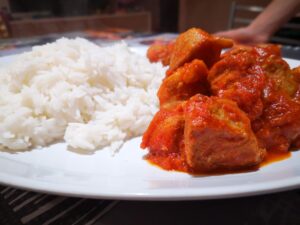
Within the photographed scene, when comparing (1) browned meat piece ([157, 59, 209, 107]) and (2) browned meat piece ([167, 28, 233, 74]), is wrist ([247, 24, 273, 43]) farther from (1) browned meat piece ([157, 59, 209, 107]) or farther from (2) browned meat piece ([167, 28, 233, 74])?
(1) browned meat piece ([157, 59, 209, 107])

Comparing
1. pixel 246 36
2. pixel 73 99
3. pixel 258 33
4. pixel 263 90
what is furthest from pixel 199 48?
pixel 258 33

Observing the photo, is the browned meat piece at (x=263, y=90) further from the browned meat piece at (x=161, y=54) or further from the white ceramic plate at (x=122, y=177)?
the browned meat piece at (x=161, y=54)

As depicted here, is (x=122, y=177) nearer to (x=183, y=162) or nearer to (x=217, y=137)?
(x=183, y=162)

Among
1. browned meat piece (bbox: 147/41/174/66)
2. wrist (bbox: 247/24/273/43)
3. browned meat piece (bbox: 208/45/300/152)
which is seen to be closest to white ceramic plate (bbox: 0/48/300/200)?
browned meat piece (bbox: 208/45/300/152)

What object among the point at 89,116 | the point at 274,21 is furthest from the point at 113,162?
the point at 274,21

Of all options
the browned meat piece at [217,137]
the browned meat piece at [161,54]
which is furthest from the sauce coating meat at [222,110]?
the browned meat piece at [161,54]

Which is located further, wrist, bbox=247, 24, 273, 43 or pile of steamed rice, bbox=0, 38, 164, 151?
wrist, bbox=247, 24, 273, 43
